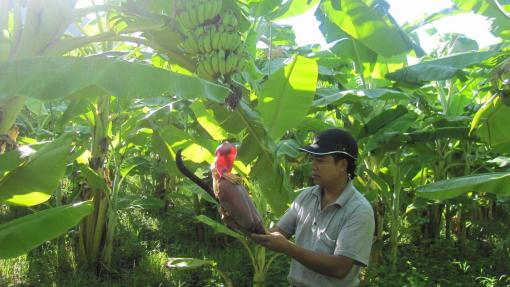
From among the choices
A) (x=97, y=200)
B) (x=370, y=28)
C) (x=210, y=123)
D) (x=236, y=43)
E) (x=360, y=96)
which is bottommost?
(x=97, y=200)

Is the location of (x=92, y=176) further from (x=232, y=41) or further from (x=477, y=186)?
(x=477, y=186)

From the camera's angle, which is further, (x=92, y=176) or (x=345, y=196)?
(x=92, y=176)

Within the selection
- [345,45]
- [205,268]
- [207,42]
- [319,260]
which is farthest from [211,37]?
[205,268]

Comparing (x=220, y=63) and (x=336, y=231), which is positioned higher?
(x=220, y=63)

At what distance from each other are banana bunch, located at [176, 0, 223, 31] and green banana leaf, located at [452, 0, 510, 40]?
6.64 feet

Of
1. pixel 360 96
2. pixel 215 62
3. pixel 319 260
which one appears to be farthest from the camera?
pixel 360 96

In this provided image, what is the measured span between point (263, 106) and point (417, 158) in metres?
1.75

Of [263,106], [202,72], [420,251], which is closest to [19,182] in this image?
[202,72]

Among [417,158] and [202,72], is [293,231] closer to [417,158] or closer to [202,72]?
[202,72]

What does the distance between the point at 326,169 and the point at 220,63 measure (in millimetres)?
581

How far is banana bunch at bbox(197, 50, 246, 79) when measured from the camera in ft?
5.99

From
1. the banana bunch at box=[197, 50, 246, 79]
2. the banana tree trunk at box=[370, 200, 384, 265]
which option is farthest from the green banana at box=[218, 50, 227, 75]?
the banana tree trunk at box=[370, 200, 384, 265]

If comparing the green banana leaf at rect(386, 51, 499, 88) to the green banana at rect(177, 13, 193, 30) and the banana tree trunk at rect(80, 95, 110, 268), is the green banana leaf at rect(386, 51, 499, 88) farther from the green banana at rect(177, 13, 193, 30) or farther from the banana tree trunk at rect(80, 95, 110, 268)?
the banana tree trunk at rect(80, 95, 110, 268)

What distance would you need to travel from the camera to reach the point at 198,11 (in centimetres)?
179
